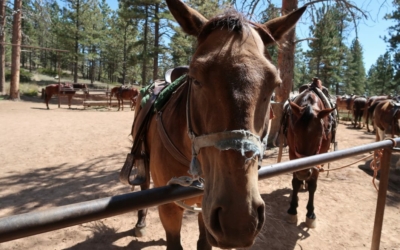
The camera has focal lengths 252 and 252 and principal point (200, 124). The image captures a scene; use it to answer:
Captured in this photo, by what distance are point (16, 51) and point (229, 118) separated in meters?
22.6

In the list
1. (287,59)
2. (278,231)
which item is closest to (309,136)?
(278,231)

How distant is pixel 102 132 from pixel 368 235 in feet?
29.9

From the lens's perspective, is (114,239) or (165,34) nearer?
(114,239)

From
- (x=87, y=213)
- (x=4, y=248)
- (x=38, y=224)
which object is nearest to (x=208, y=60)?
(x=87, y=213)

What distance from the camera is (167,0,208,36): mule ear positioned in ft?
5.46

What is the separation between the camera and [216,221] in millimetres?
1145

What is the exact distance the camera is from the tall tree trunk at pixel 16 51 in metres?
17.6

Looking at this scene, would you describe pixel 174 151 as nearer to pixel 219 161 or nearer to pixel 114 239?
pixel 219 161

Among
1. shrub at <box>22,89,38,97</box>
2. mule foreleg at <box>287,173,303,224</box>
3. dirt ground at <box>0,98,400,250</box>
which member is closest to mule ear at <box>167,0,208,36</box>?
dirt ground at <box>0,98,400,250</box>

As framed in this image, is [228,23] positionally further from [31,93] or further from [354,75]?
[354,75]

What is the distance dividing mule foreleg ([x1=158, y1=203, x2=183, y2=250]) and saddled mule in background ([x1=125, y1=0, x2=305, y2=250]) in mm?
884

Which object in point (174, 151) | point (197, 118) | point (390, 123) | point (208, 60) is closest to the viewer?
point (208, 60)

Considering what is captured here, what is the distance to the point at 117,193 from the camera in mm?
4832

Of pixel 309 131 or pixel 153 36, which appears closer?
pixel 309 131
